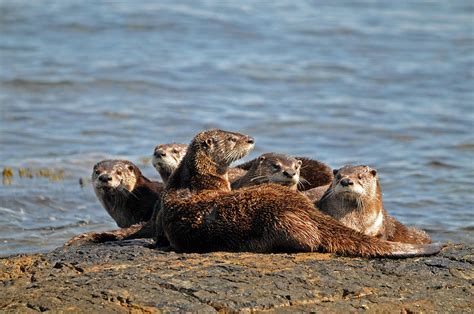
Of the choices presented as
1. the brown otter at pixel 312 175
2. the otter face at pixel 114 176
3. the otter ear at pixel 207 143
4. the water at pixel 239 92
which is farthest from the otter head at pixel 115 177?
the otter ear at pixel 207 143

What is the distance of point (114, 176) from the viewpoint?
26.1ft

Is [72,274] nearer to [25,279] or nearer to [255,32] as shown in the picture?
[25,279]

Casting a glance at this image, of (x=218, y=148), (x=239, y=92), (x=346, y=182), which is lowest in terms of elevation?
(x=239, y=92)

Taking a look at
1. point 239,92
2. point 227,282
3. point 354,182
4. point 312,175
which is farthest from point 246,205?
point 239,92

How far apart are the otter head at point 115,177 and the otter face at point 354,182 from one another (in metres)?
1.77

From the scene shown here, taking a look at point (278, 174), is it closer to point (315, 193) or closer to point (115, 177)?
point (315, 193)

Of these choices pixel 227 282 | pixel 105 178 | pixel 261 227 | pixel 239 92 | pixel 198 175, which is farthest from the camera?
pixel 239 92

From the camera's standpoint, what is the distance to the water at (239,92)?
1016 cm

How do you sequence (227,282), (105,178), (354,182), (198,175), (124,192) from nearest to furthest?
(227,282) → (198,175) → (354,182) → (105,178) → (124,192)

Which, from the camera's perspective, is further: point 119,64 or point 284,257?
point 119,64

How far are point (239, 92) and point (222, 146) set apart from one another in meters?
9.05

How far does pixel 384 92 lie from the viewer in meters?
16.1

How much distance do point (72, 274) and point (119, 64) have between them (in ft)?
41.2

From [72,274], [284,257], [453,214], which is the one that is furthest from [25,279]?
[453,214]
